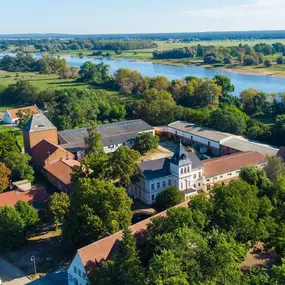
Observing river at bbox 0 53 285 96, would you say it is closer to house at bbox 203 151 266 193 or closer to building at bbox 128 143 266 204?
house at bbox 203 151 266 193

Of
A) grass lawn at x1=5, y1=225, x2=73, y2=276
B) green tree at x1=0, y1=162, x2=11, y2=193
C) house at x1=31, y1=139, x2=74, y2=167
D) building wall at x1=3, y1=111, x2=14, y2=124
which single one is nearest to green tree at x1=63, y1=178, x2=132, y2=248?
grass lawn at x1=5, y1=225, x2=73, y2=276

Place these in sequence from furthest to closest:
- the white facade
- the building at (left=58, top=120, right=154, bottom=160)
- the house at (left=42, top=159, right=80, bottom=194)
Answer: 1. the white facade
2. the building at (left=58, top=120, right=154, bottom=160)
3. the house at (left=42, top=159, right=80, bottom=194)

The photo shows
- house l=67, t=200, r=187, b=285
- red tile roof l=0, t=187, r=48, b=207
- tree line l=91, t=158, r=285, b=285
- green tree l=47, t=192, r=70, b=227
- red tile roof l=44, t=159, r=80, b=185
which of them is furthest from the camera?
red tile roof l=44, t=159, r=80, b=185

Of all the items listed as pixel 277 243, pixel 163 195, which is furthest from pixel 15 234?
pixel 277 243

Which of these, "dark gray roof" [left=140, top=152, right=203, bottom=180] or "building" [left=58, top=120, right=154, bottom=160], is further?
"building" [left=58, top=120, right=154, bottom=160]

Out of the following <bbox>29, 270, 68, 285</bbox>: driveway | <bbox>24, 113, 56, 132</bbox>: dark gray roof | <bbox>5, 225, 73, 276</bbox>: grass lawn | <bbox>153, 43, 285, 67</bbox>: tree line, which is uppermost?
<bbox>153, 43, 285, 67</bbox>: tree line

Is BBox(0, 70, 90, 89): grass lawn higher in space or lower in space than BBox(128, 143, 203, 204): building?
higher

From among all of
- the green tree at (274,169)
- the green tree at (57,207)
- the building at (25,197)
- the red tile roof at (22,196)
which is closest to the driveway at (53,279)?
the green tree at (57,207)
